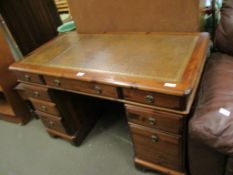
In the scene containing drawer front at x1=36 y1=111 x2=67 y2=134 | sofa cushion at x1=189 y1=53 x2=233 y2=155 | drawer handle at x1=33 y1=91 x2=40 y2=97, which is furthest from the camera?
drawer front at x1=36 y1=111 x2=67 y2=134

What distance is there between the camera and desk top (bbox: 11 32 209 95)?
2.99 feet

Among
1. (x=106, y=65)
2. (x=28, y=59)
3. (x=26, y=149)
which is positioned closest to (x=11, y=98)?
(x=26, y=149)

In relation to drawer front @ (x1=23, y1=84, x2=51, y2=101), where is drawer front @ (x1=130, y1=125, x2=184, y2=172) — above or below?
below

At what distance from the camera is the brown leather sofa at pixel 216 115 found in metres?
0.83

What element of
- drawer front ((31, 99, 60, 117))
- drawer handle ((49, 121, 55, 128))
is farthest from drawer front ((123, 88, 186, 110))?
drawer handle ((49, 121, 55, 128))

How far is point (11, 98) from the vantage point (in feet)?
6.30

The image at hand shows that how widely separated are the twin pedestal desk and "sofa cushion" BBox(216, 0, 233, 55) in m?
0.13

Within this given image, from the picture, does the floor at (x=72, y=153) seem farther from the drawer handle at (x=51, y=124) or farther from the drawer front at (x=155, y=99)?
the drawer front at (x=155, y=99)

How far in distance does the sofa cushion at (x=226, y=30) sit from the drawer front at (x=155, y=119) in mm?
589

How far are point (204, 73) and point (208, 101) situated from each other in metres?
0.25

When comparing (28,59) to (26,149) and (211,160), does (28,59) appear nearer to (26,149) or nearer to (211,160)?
(26,149)

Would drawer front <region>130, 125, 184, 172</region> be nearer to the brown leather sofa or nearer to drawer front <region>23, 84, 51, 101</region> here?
the brown leather sofa

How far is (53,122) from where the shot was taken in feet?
5.24

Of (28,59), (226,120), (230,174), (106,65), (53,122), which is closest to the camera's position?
(226,120)
